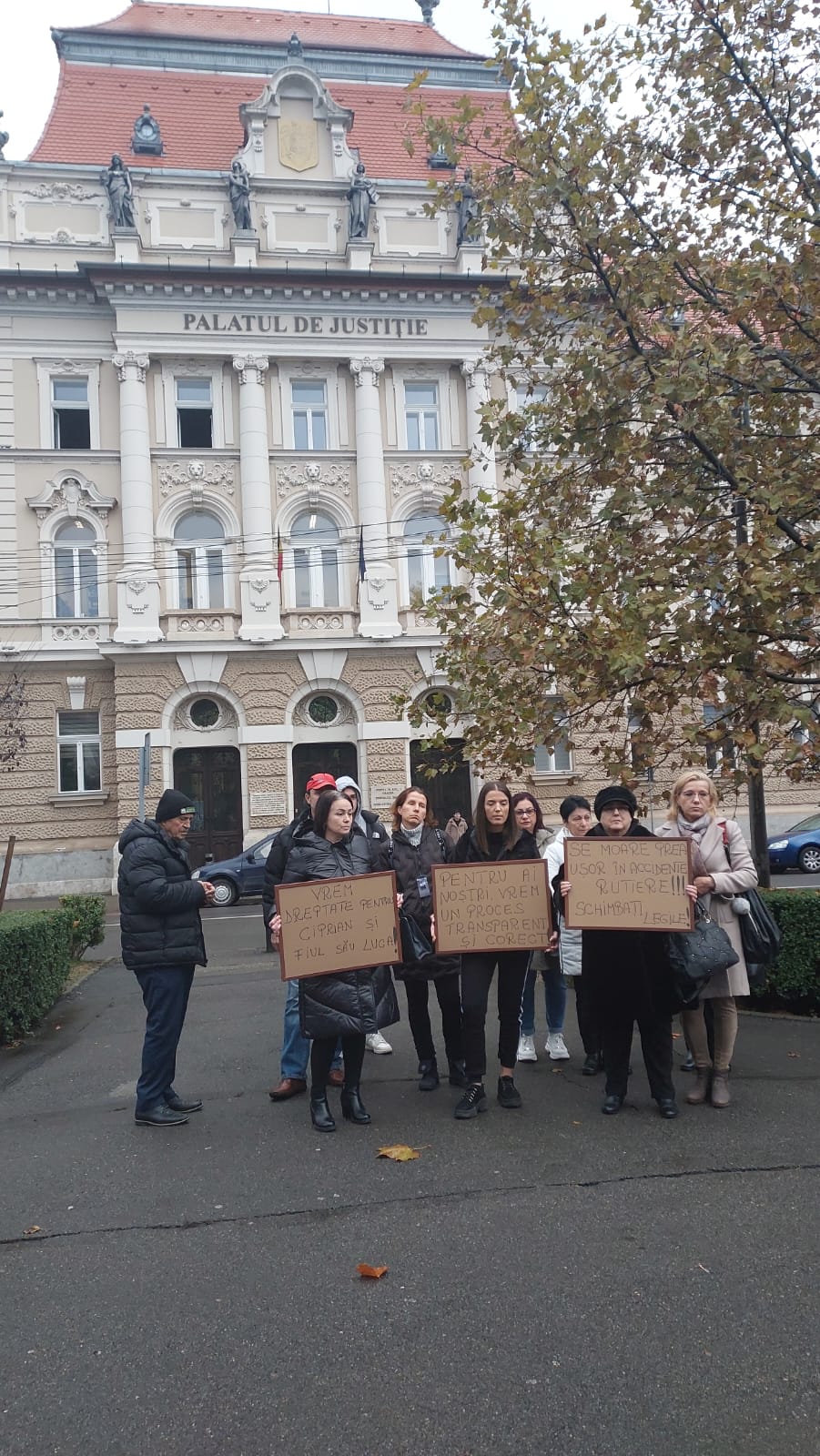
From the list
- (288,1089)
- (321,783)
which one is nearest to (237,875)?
(288,1089)

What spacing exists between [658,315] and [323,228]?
21.4 metres

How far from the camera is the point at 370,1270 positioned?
4027 mm

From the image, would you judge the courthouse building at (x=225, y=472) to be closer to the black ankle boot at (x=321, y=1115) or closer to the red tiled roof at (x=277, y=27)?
the red tiled roof at (x=277, y=27)

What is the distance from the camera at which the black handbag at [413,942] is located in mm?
6305

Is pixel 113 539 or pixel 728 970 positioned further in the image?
pixel 113 539

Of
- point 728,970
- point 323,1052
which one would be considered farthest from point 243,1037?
point 728,970

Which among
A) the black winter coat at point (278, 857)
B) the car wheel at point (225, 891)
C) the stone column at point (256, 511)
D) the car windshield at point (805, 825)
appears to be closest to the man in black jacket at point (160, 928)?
the black winter coat at point (278, 857)

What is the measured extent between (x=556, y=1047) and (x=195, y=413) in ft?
74.3

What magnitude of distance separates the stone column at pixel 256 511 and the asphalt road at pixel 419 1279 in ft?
64.4

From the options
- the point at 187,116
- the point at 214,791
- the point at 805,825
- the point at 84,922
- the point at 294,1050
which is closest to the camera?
the point at 294,1050

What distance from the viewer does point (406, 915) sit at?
20.8ft

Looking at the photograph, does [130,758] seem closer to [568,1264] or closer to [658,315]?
[658,315]

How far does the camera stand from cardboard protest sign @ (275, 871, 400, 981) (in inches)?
230

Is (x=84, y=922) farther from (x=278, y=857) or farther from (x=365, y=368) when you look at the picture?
(x=365, y=368)
